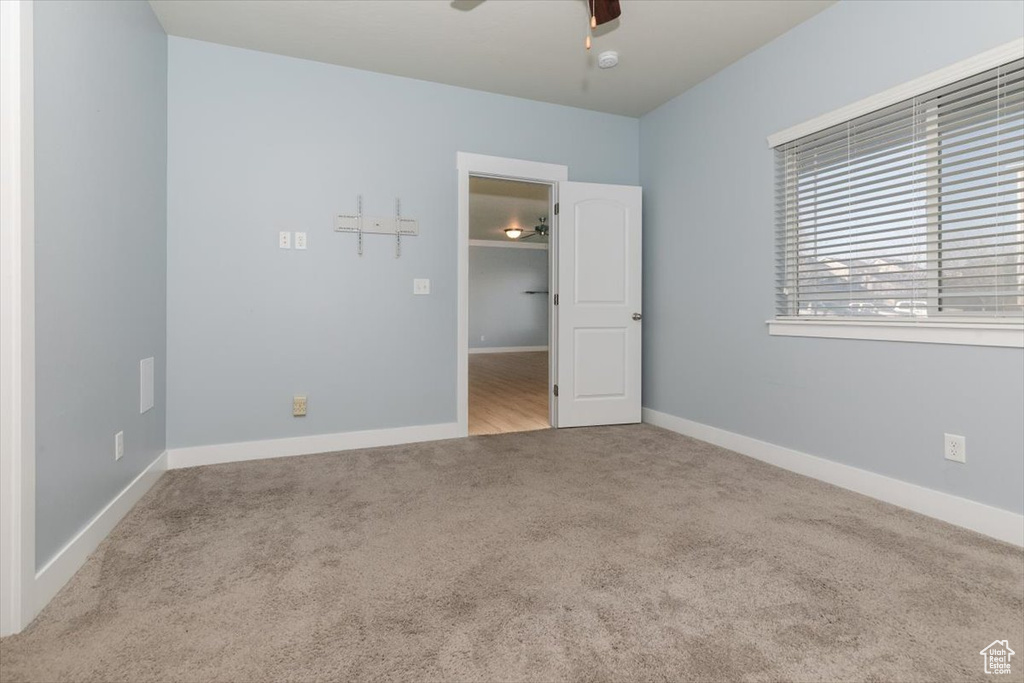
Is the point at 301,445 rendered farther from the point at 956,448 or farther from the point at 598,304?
the point at 956,448

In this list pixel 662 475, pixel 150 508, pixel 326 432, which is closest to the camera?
pixel 150 508

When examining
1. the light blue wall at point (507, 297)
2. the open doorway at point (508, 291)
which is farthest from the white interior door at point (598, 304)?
the light blue wall at point (507, 297)

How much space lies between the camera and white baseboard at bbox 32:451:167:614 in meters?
1.52

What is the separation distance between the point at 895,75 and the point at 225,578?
11.7 feet

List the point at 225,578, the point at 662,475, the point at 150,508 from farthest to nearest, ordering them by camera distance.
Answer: the point at 662,475, the point at 150,508, the point at 225,578

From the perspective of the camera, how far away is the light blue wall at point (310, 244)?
3002mm

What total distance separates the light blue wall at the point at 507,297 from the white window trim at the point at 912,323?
8649mm

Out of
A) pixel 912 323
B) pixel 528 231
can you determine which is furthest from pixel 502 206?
pixel 912 323

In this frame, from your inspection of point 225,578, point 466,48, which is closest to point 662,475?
point 225,578

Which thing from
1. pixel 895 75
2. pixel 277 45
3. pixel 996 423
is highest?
pixel 277 45

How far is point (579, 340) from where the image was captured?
12.9 feet

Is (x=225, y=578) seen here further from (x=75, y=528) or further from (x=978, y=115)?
(x=978, y=115)

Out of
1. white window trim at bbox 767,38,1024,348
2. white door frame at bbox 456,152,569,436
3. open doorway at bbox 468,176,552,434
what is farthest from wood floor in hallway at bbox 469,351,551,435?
Answer: white window trim at bbox 767,38,1024,348

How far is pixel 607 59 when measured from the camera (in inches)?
124
